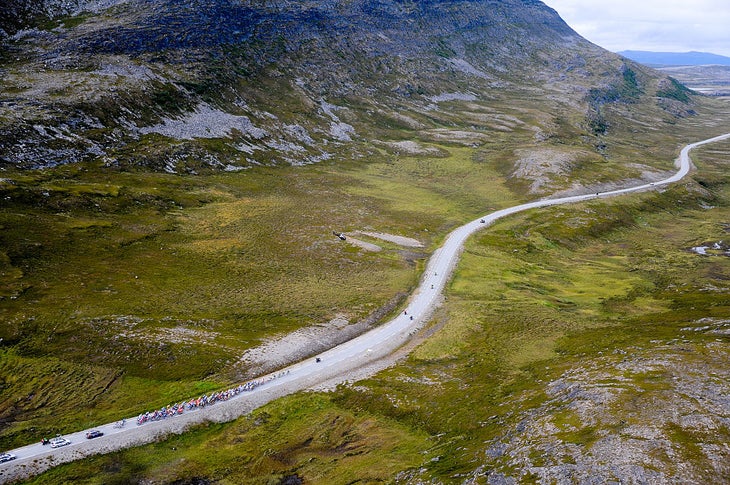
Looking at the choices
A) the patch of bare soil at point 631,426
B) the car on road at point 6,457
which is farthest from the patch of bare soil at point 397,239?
the car on road at point 6,457

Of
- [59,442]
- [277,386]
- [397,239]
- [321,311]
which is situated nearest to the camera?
[59,442]

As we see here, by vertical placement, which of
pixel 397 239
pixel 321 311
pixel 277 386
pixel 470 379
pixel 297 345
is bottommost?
pixel 470 379

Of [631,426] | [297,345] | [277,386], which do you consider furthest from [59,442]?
[631,426]

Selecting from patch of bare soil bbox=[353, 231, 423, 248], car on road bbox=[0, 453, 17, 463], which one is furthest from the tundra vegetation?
car on road bbox=[0, 453, 17, 463]

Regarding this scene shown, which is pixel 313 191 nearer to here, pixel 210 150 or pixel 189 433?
pixel 210 150

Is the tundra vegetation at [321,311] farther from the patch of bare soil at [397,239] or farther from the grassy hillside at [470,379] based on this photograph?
the patch of bare soil at [397,239]

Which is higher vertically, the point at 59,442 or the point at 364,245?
the point at 364,245

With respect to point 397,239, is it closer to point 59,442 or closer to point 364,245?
point 364,245
